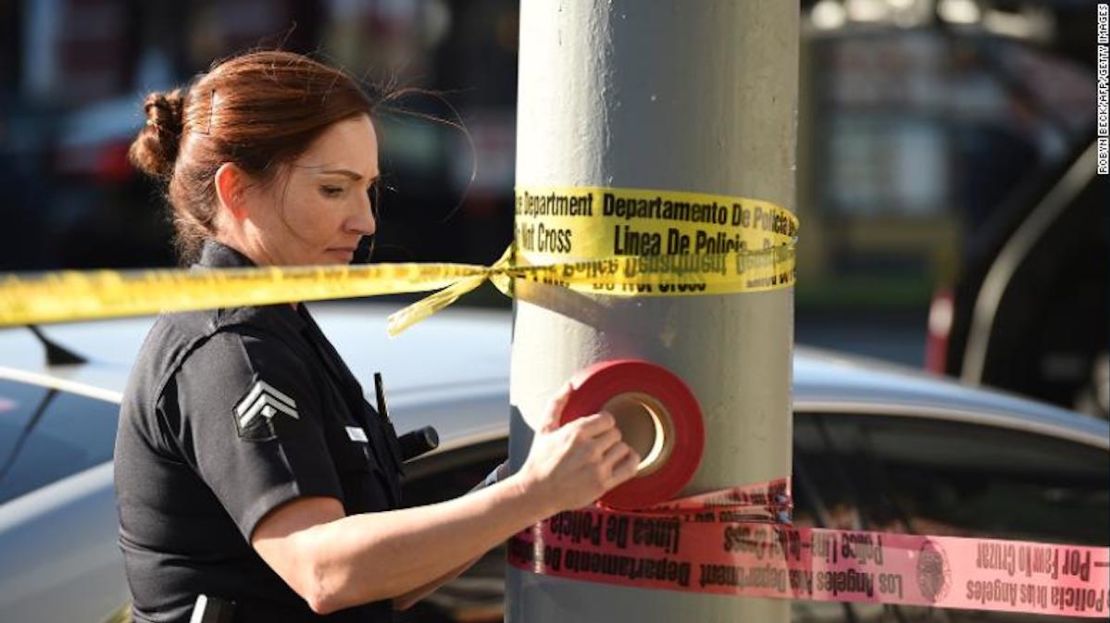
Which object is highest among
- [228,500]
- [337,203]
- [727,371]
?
[337,203]

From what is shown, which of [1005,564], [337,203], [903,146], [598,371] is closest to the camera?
[598,371]

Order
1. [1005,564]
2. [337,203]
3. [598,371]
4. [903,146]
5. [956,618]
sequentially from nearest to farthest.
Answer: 1. [598,371]
2. [337,203]
3. [1005,564]
4. [956,618]
5. [903,146]

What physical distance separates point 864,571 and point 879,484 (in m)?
1.37

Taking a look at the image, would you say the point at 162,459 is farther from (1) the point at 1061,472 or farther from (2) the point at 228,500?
(1) the point at 1061,472

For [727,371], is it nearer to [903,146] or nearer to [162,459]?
[162,459]

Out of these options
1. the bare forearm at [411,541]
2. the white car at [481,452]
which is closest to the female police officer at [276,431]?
the bare forearm at [411,541]

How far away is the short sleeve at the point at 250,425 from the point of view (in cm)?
200

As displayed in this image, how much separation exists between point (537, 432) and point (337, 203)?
38 centimetres

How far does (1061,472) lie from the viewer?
12.1 ft

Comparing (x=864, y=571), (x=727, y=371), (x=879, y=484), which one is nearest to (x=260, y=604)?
(x=727, y=371)

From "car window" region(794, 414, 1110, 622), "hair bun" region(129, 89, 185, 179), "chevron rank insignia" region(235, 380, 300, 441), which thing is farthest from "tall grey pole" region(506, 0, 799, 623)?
"car window" region(794, 414, 1110, 622)

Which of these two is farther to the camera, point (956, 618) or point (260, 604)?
point (956, 618)

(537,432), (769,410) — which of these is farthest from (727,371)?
(537,432)

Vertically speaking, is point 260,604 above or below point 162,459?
below
